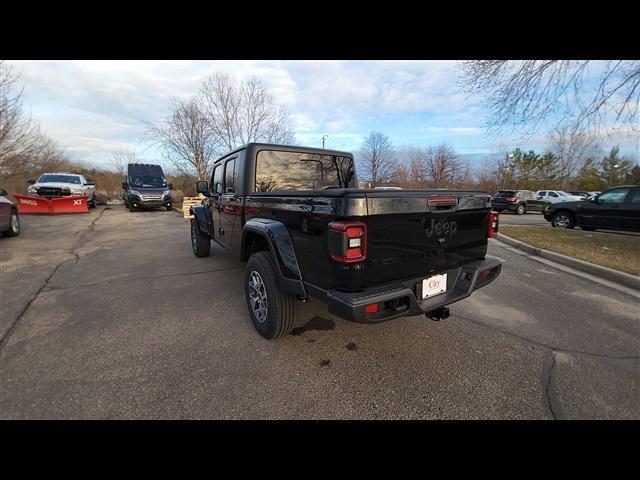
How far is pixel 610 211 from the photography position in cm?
943

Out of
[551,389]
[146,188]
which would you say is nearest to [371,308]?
[551,389]

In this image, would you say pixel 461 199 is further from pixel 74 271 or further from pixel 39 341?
pixel 74 271

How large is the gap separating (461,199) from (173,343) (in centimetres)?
321

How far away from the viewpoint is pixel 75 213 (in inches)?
592

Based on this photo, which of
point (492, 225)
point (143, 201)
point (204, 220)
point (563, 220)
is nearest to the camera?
point (492, 225)

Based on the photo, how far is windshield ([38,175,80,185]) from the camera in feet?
52.3

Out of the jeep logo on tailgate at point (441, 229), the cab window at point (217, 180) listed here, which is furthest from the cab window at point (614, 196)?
the cab window at point (217, 180)

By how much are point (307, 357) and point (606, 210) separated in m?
11.7

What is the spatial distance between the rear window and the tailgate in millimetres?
2041

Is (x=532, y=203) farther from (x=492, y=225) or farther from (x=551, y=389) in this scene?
(x=551, y=389)

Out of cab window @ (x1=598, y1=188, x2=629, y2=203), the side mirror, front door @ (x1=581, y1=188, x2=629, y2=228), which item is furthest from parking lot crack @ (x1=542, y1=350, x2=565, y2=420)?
cab window @ (x1=598, y1=188, x2=629, y2=203)
